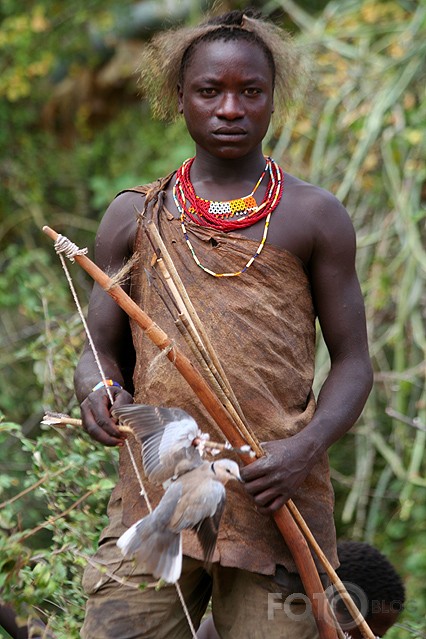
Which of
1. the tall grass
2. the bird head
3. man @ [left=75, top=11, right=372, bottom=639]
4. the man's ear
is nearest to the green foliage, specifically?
man @ [left=75, top=11, right=372, bottom=639]

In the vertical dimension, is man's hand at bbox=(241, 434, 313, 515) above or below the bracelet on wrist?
below

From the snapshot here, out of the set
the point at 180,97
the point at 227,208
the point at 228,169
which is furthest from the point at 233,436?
the point at 180,97

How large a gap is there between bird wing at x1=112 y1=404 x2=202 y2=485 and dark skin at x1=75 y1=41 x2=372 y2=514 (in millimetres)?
190

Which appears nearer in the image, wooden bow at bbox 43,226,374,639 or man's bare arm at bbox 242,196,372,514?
wooden bow at bbox 43,226,374,639

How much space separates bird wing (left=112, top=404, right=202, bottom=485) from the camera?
7.25 ft

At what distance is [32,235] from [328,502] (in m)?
4.97

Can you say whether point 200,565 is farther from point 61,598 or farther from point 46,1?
point 46,1

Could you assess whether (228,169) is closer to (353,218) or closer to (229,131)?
(229,131)

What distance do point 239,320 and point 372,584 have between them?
1.30 m

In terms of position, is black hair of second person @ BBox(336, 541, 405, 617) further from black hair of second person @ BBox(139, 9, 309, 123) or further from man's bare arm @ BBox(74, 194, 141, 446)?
black hair of second person @ BBox(139, 9, 309, 123)

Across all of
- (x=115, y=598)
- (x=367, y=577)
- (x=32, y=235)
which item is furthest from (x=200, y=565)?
(x=32, y=235)

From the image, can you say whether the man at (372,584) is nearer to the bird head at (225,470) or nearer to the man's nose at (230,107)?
the bird head at (225,470)

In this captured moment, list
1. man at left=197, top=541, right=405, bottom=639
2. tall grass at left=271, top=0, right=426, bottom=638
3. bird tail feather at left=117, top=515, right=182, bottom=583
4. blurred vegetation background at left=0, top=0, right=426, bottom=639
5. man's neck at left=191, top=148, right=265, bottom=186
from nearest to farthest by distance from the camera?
bird tail feather at left=117, top=515, right=182, bottom=583
man's neck at left=191, top=148, right=265, bottom=186
man at left=197, top=541, right=405, bottom=639
blurred vegetation background at left=0, top=0, right=426, bottom=639
tall grass at left=271, top=0, right=426, bottom=638

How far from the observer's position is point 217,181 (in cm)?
260
